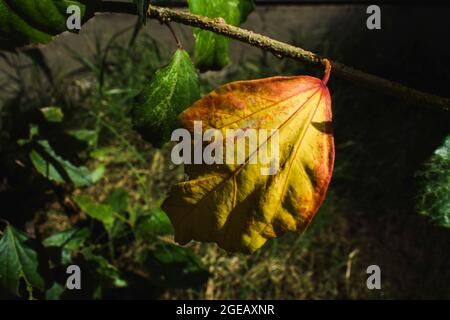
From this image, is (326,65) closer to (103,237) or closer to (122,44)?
(103,237)

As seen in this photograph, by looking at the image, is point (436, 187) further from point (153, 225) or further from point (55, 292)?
point (55, 292)

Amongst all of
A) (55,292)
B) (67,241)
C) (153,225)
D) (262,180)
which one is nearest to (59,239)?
(67,241)

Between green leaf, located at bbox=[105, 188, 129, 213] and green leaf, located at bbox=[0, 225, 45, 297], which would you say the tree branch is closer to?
green leaf, located at bbox=[0, 225, 45, 297]

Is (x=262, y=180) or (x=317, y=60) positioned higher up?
(x=317, y=60)

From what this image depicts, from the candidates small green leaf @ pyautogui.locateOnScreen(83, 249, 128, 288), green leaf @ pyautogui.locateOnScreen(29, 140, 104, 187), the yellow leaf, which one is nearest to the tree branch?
the yellow leaf

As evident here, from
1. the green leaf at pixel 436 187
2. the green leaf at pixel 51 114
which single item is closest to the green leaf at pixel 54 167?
the green leaf at pixel 51 114
